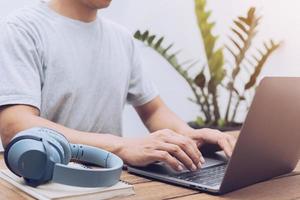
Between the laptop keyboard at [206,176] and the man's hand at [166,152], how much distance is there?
0.02 m

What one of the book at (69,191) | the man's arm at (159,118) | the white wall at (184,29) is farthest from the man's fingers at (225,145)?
the white wall at (184,29)

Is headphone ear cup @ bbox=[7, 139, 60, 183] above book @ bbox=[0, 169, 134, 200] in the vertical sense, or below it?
above

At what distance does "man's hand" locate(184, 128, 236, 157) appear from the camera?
104cm

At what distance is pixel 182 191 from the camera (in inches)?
31.5

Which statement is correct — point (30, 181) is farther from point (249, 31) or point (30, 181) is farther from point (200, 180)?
point (249, 31)

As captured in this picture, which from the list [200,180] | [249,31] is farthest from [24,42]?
[249,31]

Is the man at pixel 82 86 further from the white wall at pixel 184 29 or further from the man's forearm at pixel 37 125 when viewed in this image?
the white wall at pixel 184 29

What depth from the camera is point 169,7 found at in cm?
264

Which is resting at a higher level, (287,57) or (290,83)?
(290,83)

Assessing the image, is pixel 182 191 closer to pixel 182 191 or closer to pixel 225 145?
pixel 182 191

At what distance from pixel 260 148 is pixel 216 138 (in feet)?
0.88

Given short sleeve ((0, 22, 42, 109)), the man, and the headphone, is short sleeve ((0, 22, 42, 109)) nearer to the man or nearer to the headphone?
the man

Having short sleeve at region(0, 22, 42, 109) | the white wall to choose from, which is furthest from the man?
the white wall

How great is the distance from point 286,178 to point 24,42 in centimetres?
76
